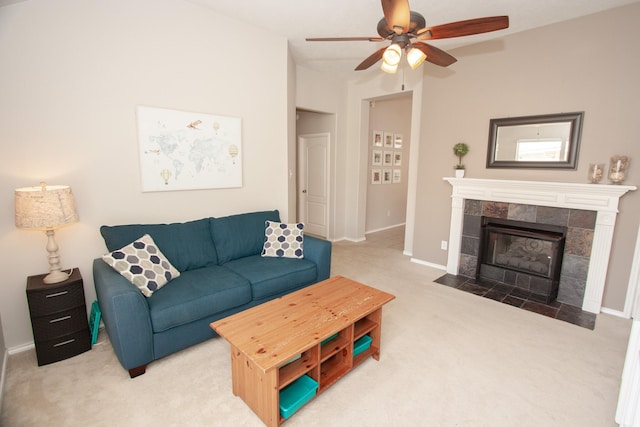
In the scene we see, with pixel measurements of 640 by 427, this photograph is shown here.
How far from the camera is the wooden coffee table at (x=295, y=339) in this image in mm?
1608

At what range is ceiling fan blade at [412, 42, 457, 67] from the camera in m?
2.33

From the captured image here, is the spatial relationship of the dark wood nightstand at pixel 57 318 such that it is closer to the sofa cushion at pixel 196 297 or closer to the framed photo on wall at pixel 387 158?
the sofa cushion at pixel 196 297

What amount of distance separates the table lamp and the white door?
395 cm

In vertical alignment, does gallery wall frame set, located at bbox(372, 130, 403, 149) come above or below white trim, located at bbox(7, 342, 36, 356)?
above

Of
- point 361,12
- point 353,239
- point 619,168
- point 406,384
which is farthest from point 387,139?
point 406,384

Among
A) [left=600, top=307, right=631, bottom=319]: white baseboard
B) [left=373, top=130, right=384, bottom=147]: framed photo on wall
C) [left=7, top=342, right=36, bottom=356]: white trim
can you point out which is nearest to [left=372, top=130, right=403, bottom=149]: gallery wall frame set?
[left=373, top=130, right=384, bottom=147]: framed photo on wall

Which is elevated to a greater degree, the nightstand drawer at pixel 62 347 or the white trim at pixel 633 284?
the white trim at pixel 633 284

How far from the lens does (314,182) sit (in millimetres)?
5863

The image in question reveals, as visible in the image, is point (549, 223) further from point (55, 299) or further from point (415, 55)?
point (55, 299)

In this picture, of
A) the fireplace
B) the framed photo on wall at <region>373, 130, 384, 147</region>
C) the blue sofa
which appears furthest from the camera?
the framed photo on wall at <region>373, 130, 384, 147</region>

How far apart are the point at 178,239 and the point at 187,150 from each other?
0.91 meters

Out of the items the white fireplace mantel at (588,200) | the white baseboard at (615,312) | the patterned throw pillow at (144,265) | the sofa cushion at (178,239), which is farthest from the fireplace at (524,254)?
the patterned throw pillow at (144,265)

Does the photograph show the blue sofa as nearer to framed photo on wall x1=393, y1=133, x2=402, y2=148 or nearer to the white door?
the white door

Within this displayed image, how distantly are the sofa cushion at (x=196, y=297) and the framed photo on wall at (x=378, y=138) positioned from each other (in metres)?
4.27
